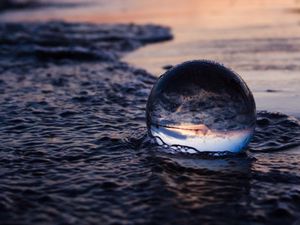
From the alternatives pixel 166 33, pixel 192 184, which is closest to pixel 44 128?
pixel 192 184

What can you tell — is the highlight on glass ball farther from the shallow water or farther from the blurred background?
the blurred background

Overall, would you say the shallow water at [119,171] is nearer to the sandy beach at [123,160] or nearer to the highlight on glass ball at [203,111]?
the sandy beach at [123,160]

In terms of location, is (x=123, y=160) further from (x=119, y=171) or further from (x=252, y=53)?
(x=252, y=53)

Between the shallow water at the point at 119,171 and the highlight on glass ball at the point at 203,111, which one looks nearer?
the shallow water at the point at 119,171

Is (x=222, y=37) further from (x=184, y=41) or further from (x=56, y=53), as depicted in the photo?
(x=56, y=53)

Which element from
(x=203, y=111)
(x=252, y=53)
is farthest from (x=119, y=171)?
(x=252, y=53)

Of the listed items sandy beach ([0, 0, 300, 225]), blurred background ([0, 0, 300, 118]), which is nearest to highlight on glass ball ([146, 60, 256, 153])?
sandy beach ([0, 0, 300, 225])

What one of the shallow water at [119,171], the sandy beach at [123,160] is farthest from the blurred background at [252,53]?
the shallow water at [119,171]
